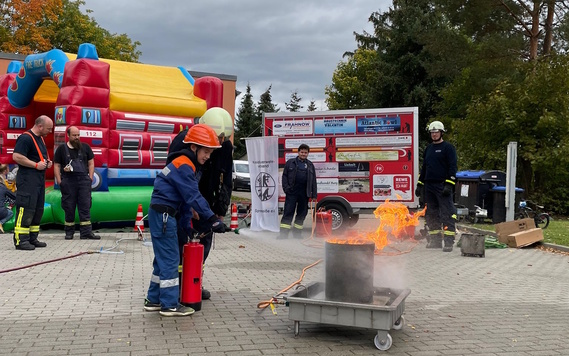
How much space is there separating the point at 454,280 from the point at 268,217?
583cm

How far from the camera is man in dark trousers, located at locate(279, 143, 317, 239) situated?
12438mm

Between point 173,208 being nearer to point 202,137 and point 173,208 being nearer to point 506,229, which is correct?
point 202,137

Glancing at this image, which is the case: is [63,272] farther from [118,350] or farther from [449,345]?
[449,345]

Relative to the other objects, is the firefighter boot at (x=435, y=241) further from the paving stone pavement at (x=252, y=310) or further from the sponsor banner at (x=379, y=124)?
the sponsor banner at (x=379, y=124)

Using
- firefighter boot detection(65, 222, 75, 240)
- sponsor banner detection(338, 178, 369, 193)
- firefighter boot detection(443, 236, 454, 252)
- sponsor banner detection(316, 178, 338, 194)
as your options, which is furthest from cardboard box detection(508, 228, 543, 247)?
firefighter boot detection(65, 222, 75, 240)

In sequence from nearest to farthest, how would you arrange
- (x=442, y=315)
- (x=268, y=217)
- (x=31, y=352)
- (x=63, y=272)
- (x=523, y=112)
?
(x=31, y=352)
(x=442, y=315)
(x=63, y=272)
(x=268, y=217)
(x=523, y=112)

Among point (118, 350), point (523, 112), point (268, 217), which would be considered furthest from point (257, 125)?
point (118, 350)

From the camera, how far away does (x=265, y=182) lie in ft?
43.4

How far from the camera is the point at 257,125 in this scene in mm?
61500

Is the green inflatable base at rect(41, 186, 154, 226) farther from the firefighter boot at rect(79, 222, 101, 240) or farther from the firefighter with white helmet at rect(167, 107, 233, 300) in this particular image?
the firefighter with white helmet at rect(167, 107, 233, 300)

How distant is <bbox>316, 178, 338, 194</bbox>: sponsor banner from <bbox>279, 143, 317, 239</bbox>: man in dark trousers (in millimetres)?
1554

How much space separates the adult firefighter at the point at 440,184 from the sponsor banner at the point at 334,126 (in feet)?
10.6

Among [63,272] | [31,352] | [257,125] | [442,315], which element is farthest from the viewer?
[257,125]

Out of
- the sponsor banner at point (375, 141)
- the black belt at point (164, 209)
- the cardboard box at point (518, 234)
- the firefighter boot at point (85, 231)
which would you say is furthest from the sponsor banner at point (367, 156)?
the black belt at point (164, 209)
